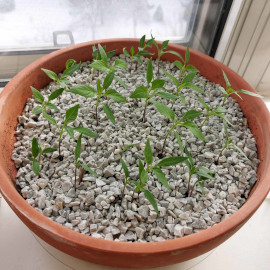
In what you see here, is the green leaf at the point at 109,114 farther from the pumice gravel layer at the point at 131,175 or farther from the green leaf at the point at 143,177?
the green leaf at the point at 143,177

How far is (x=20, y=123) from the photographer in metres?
0.86

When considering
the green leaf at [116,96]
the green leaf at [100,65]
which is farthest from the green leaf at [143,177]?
the green leaf at [100,65]

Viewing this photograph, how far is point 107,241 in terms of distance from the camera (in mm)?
578

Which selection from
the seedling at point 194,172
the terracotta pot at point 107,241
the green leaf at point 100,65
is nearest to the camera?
the terracotta pot at point 107,241

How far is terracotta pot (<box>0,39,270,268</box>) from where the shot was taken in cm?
57

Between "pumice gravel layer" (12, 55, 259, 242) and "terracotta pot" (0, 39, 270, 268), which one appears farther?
"pumice gravel layer" (12, 55, 259, 242)

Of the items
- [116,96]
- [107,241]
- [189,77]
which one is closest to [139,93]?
[116,96]

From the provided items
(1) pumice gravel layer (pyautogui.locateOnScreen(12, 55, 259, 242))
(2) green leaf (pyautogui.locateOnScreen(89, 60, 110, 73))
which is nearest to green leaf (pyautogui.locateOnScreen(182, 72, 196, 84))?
(1) pumice gravel layer (pyautogui.locateOnScreen(12, 55, 259, 242))

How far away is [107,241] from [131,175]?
0.69ft

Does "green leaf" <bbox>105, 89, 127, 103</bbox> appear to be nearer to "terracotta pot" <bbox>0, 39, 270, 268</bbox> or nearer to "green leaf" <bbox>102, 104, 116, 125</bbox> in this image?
"green leaf" <bbox>102, 104, 116, 125</bbox>

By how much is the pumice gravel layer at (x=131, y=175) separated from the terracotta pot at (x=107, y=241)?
0.03 m

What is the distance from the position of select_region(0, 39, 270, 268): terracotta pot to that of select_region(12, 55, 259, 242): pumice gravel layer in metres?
0.03

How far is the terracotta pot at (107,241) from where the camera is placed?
0.57m

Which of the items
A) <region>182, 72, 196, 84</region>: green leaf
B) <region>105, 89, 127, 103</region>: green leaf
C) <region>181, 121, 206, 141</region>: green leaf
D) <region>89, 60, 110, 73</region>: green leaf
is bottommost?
<region>181, 121, 206, 141</region>: green leaf
